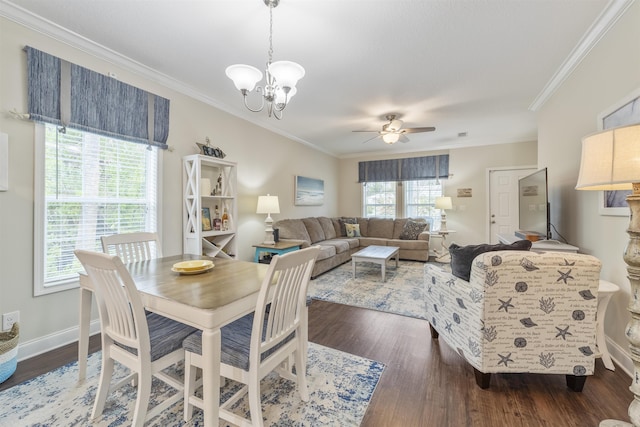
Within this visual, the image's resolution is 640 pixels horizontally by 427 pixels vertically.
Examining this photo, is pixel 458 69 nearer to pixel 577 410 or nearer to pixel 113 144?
pixel 577 410

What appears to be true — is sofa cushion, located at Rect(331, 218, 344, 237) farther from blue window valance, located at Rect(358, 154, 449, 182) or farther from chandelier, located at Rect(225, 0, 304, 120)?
Answer: chandelier, located at Rect(225, 0, 304, 120)

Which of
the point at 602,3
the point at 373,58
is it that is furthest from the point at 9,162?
the point at 602,3

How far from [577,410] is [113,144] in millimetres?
4041

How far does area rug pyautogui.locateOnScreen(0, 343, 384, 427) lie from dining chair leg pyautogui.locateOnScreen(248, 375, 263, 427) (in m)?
0.23

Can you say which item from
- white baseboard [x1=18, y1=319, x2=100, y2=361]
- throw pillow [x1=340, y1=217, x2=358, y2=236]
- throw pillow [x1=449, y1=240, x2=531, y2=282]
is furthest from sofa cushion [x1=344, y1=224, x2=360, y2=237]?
white baseboard [x1=18, y1=319, x2=100, y2=361]

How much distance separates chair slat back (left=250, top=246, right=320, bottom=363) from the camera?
1.17 m

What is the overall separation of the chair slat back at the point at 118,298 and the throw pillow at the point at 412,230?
5201 millimetres

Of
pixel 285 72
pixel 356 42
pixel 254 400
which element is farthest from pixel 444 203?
pixel 254 400

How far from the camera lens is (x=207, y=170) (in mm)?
3330

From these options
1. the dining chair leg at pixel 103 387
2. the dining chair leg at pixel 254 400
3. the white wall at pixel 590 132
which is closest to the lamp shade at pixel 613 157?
the white wall at pixel 590 132

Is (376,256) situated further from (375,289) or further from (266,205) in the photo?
(266,205)

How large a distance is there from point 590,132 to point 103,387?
4.10m

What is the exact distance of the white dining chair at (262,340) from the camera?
1.20 metres

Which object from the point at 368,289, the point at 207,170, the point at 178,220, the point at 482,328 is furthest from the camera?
the point at 368,289
